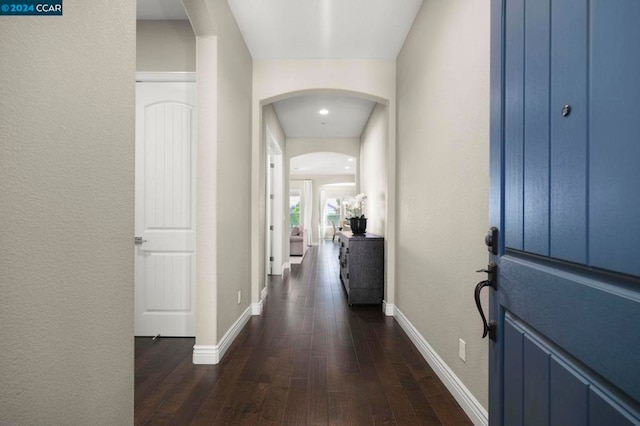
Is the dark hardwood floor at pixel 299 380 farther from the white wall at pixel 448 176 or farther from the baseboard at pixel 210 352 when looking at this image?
the white wall at pixel 448 176

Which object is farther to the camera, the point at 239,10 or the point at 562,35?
the point at 239,10

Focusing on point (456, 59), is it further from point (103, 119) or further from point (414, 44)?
point (103, 119)

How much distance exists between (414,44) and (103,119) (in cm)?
265

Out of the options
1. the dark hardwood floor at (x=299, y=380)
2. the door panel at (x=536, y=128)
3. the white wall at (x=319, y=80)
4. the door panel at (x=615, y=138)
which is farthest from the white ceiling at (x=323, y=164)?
the door panel at (x=615, y=138)

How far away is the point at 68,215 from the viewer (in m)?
0.96

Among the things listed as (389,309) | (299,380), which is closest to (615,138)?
(299,380)

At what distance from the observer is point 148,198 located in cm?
283

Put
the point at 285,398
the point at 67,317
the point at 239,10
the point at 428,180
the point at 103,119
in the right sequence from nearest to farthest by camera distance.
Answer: the point at 67,317, the point at 103,119, the point at 285,398, the point at 428,180, the point at 239,10

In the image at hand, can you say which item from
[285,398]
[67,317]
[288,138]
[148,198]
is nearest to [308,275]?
[288,138]

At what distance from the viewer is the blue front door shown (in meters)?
0.57

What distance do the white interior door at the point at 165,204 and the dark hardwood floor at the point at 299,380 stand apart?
34 cm

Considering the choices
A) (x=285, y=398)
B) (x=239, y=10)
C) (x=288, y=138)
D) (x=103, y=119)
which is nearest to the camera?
(x=103, y=119)

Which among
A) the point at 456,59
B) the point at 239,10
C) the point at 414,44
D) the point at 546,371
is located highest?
the point at 239,10

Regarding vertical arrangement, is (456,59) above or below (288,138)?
below
